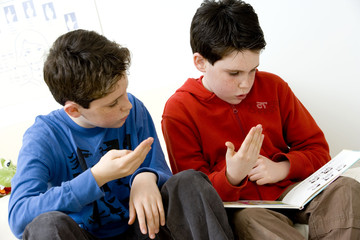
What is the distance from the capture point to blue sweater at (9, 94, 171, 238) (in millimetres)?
958

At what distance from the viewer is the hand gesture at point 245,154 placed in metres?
1.03

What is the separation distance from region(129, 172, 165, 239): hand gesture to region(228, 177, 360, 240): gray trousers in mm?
224

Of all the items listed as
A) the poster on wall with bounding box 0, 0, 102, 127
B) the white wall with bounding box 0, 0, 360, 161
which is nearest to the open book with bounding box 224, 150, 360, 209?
the white wall with bounding box 0, 0, 360, 161

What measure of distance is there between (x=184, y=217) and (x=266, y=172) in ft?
1.20

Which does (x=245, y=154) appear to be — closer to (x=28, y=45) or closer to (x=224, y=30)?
(x=224, y=30)

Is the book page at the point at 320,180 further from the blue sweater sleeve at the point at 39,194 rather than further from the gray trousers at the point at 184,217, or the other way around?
the blue sweater sleeve at the point at 39,194

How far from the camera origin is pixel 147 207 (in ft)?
3.07

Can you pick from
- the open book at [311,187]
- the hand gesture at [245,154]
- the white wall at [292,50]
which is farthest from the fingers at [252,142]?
the white wall at [292,50]

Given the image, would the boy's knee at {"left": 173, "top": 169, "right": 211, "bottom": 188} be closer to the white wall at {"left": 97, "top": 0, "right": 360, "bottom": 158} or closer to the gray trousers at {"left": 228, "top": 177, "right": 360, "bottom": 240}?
the gray trousers at {"left": 228, "top": 177, "right": 360, "bottom": 240}

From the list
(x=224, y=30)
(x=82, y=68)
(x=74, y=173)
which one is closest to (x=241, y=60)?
(x=224, y=30)

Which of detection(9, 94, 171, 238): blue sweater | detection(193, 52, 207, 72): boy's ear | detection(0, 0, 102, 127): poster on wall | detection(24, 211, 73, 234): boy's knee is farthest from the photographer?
detection(0, 0, 102, 127): poster on wall

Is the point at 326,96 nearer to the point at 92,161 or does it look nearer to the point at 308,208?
the point at 308,208

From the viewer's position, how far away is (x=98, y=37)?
1.09 m

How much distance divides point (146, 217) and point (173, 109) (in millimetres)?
450
